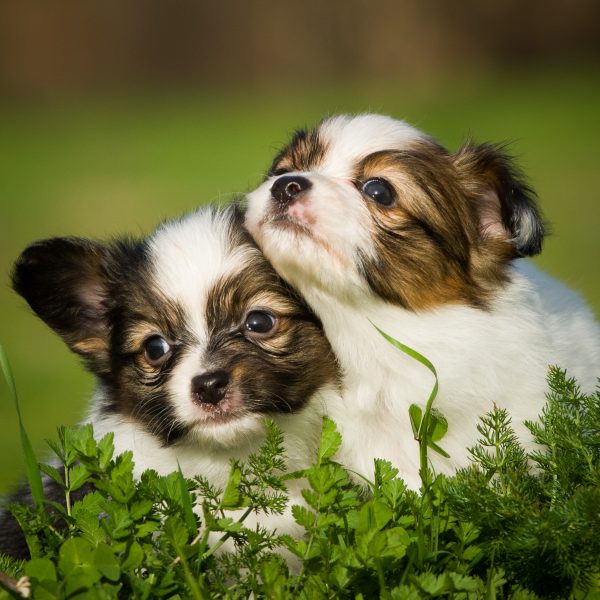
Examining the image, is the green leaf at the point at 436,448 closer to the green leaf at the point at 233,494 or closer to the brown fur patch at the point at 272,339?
the brown fur patch at the point at 272,339

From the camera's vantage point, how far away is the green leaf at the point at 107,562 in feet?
9.55

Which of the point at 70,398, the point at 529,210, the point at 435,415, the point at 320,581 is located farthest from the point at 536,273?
the point at 70,398

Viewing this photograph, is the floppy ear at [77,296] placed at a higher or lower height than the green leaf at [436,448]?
higher

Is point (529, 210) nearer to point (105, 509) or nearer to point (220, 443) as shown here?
point (220, 443)

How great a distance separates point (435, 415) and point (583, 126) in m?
12.9

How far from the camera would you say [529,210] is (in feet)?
12.9

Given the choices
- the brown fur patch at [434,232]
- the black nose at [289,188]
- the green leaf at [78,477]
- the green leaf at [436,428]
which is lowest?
the green leaf at [78,477]

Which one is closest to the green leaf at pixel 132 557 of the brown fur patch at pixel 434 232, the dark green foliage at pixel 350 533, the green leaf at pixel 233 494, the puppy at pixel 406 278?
the dark green foliage at pixel 350 533

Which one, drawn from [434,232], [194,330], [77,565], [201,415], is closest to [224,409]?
[201,415]

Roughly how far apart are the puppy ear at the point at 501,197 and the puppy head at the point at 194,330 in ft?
2.67

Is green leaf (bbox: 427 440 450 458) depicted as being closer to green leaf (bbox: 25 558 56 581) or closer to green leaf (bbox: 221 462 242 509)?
green leaf (bbox: 221 462 242 509)

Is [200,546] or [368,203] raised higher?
[368,203]

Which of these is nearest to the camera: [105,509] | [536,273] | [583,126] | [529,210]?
[105,509]

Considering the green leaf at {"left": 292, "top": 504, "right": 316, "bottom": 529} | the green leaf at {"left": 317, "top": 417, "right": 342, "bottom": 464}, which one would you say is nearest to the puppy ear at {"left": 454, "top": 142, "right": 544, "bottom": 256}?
the green leaf at {"left": 317, "top": 417, "right": 342, "bottom": 464}
